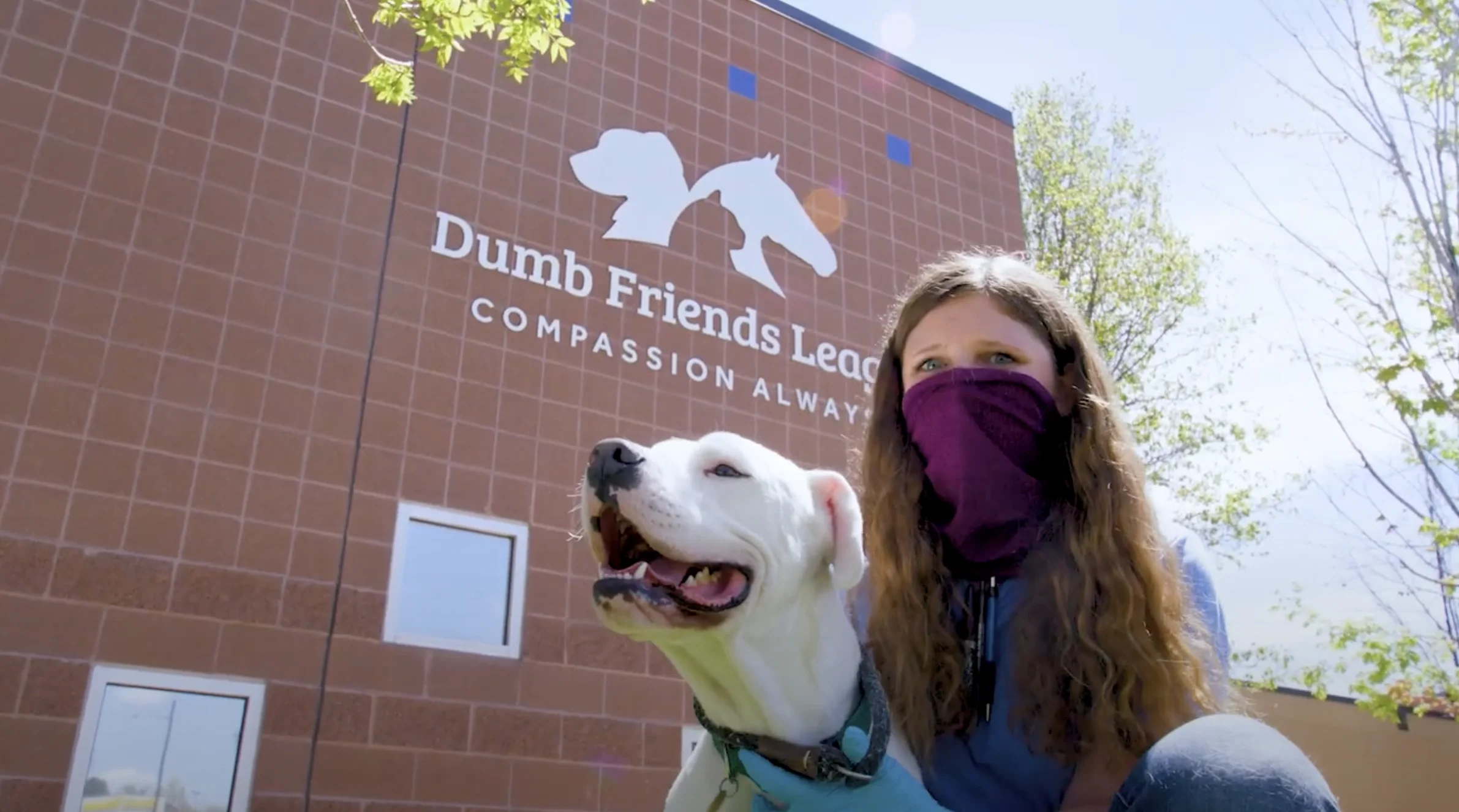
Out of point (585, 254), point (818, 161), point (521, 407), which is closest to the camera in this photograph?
point (521, 407)

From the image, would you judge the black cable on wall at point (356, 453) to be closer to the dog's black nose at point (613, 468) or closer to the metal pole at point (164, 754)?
the metal pole at point (164, 754)

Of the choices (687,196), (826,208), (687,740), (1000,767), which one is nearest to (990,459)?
(1000,767)

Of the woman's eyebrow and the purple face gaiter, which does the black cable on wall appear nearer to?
the woman's eyebrow

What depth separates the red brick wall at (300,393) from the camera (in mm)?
5805

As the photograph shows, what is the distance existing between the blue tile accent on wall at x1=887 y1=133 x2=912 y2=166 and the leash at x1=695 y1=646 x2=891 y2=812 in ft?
29.3

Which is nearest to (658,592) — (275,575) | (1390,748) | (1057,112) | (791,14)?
(275,575)

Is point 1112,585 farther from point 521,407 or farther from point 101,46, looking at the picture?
point 101,46

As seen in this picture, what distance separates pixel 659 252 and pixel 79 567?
446 cm

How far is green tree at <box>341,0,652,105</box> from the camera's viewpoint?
5172 millimetres

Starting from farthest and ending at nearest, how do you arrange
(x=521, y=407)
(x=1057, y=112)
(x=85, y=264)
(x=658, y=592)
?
(x=1057, y=112)
(x=521, y=407)
(x=85, y=264)
(x=658, y=592)

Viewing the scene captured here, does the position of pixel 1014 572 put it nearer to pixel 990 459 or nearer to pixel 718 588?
pixel 990 459

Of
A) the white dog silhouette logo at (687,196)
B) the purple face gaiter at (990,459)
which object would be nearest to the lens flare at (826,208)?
the white dog silhouette logo at (687,196)

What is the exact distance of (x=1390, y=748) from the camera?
1341cm

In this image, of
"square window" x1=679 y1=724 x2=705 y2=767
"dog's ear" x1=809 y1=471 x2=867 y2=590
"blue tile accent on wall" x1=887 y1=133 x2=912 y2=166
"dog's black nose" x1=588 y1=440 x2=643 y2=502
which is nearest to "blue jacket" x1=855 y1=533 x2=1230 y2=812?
"dog's ear" x1=809 y1=471 x2=867 y2=590
